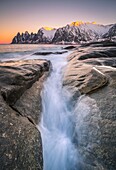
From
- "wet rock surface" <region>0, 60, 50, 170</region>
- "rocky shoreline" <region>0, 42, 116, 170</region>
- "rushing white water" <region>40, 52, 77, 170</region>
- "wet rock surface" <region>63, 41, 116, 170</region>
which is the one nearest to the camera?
"wet rock surface" <region>0, 60, 50, 170</region>

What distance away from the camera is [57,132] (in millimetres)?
4629

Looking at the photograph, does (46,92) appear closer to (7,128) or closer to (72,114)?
(72,114)

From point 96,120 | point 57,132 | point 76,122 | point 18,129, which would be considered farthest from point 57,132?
point 18,129

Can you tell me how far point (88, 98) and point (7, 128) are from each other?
9.37 ft

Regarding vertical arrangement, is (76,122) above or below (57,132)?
above

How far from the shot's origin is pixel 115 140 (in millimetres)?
3145

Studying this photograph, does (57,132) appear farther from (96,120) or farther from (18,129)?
(18,129)

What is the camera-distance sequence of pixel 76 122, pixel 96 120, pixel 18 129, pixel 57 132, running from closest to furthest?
pixel 18 129 < pixel 96 120 < pixel 76 122 < pixel 57 132

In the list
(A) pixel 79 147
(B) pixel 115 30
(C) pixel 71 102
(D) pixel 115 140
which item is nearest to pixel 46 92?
(C) pixel 71 102

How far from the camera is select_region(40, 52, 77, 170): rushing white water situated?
3707 millimetres

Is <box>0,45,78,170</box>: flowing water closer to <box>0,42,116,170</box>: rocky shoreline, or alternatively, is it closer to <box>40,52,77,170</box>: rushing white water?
<box>40,52,77,170</box>: rushing white water

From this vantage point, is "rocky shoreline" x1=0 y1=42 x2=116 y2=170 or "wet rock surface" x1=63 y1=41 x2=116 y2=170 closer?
"rocky shoreline" x1=0 y1=42 x2=116 y2=170

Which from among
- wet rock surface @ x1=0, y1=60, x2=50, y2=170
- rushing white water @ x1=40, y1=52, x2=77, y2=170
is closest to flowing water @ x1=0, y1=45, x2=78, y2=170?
rushing white water @ x1=40, y1=52, x2=77, y2=170

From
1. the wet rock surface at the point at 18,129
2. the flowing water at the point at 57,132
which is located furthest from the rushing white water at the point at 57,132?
the wet rock surface at the point at 18,129
